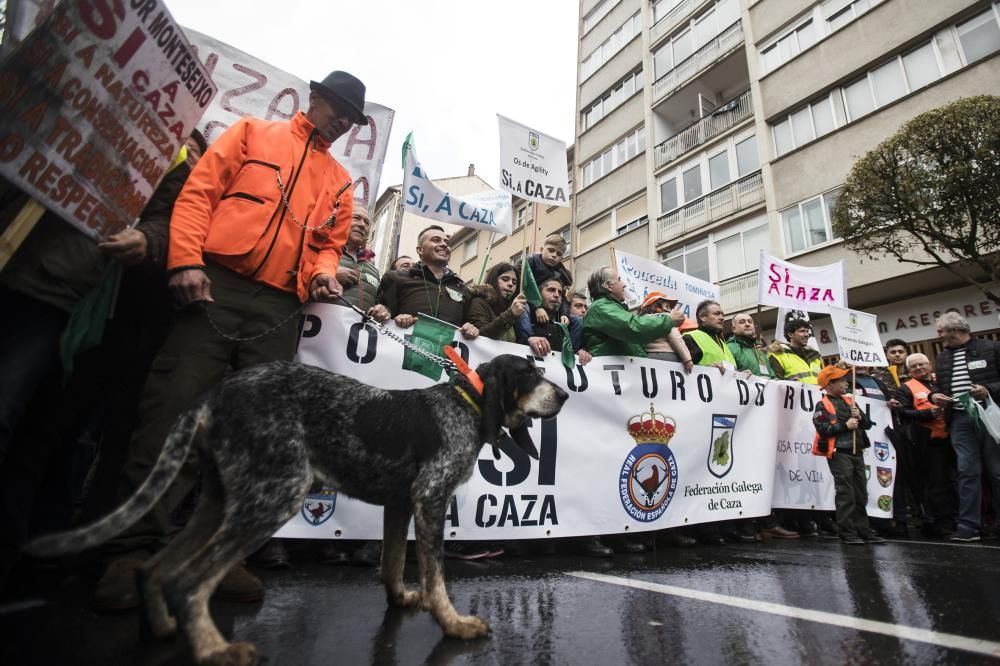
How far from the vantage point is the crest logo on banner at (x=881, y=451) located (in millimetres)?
6590

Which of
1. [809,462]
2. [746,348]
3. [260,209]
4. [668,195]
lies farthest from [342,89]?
[668,195]

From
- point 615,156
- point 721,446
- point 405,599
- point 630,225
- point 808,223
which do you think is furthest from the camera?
point 615,156

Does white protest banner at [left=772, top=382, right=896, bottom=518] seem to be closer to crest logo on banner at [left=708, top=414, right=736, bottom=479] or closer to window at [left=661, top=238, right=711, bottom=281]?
crest logo on banner at [left=708, top=414, right=736, bottom=479]

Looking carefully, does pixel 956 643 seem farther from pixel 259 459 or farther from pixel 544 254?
pixel 544 254

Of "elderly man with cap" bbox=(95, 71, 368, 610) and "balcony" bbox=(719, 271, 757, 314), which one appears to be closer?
"elderly man with cap" bbox=(95, 71, 368, 610)

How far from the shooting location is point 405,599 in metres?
2.38

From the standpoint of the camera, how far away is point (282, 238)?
2.67 metres

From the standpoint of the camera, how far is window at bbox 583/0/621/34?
2708cm

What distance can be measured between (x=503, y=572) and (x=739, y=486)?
3.13 metres

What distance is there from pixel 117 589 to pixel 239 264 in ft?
5.11

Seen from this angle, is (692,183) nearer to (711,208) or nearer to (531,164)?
(711,208)

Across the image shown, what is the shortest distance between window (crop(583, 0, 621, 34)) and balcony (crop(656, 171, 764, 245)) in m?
14.7

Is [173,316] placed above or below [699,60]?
below

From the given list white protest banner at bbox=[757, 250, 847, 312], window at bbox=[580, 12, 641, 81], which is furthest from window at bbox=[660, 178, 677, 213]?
white protest banner at bbox=[757, 250, 847, 312]
